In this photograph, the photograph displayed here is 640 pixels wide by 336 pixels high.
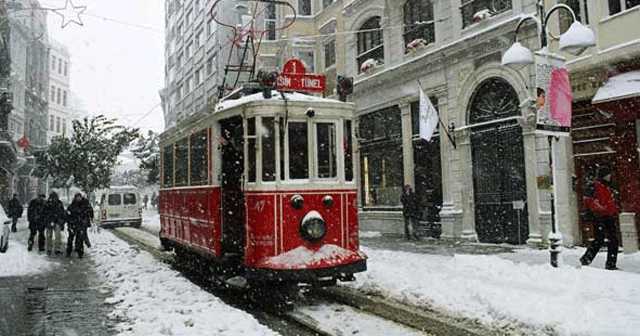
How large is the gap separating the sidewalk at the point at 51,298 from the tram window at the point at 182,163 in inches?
99.7

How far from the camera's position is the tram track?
6.48 metres

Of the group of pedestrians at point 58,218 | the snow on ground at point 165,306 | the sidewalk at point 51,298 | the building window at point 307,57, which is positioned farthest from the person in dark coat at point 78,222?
the building window at point 307,57

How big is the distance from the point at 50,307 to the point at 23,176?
42707 millimetres

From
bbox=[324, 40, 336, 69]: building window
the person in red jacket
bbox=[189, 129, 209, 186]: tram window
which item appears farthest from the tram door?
bbox=[324, 40, 336, 69]: building window

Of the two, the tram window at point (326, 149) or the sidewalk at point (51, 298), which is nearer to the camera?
the sidewalk at point (51, 298)

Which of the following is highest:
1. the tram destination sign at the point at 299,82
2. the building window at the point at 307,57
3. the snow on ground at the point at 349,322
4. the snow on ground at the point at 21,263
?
the building window at the point at 307,57

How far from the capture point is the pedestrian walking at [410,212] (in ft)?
54.8

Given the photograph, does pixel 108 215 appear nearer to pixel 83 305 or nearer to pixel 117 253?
pixel 117 253

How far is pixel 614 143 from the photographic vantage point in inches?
483

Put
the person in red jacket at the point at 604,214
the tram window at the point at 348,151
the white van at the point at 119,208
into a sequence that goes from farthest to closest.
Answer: the white van at the point at 119,208 < the person in red jacket at the point at 604,214 < the tram window at the point at 348,151

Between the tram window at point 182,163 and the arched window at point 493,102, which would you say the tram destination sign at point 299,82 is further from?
the arched window at point 493,102

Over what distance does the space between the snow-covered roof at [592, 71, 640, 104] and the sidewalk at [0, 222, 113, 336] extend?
425 inches

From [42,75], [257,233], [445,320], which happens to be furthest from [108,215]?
[42,75]

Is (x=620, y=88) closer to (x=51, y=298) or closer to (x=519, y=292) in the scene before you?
(x=519, y=292)
